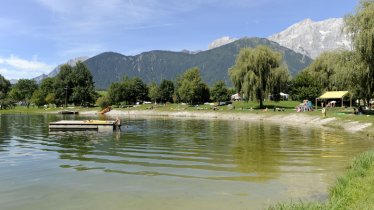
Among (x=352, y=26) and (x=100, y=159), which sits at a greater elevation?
(x=352, y=26)

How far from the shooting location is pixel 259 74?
82.4 m

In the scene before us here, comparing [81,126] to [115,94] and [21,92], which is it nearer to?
[115,94]

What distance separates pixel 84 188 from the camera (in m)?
14.9

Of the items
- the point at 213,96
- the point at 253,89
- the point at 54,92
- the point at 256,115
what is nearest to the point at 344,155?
the point at 256,115

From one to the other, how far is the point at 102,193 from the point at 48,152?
47.3 feet

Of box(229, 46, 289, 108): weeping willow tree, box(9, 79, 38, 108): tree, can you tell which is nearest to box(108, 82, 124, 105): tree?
box(9, 79, 38, 108): tree

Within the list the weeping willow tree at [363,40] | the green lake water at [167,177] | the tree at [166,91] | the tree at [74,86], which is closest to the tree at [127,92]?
the tree at [166,91]

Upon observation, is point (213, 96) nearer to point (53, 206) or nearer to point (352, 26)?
point (352, 26)

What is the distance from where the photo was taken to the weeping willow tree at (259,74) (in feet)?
269

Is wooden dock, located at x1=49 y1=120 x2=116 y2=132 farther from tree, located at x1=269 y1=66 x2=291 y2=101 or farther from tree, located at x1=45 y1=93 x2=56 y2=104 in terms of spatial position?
tree, located at x1=45 y1=93 x2=56 y2=104

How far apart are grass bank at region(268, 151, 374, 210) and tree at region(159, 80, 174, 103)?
14258 centimetres

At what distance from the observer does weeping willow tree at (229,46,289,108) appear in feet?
269

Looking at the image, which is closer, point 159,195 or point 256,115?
point 159,195

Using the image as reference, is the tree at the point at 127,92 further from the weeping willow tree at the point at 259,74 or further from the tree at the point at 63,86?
the weeping willow tree at the point at 259,74
